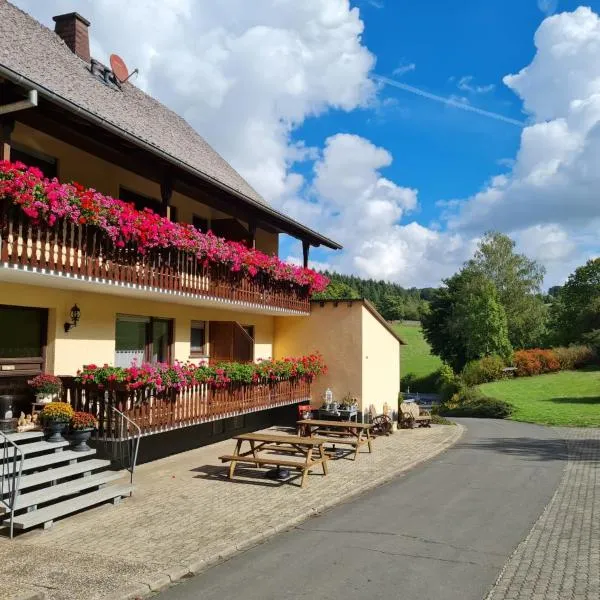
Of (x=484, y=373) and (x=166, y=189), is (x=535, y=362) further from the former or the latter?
(x=166, y=189)

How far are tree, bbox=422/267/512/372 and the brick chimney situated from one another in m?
39.8

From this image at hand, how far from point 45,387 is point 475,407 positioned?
25620 millimetres

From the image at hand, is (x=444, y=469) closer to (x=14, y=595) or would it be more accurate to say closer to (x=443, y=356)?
(x=14, y=595)

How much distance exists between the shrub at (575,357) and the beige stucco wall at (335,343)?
3261 centimetres

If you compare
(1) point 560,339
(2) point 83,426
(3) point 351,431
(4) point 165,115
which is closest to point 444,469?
(3) point 351,431

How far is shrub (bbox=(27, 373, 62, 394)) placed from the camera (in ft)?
33.7

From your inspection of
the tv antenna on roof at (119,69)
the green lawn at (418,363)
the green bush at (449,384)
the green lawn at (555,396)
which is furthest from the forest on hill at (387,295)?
the tv antenna on roof at (119,69)

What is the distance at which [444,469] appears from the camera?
1327 centimetres

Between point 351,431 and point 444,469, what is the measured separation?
126 inches

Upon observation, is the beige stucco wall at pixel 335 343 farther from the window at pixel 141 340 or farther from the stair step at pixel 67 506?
the stair step at pixel 67 506

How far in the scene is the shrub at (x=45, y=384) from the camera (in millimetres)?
10282

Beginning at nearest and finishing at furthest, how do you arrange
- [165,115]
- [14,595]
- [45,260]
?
[14,595]
[45,260]
[165,115]

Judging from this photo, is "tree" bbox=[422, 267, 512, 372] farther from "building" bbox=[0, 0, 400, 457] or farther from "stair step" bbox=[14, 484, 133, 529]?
"stair step" bbox=[14, 484, 133, 529]

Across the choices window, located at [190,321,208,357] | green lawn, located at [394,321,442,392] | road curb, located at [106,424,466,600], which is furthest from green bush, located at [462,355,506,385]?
road curb, located at [106,424,466,600]
